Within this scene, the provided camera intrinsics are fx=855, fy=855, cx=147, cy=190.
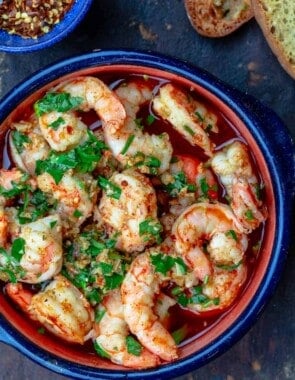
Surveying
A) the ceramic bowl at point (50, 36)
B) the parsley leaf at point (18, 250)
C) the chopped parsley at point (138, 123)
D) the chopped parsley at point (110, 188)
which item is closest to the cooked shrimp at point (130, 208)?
the chopped parsley at point (110, 188)

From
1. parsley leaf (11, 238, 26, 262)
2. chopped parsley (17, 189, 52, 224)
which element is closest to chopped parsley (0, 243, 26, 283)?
parsley leaf (11, 238, 26, 262)

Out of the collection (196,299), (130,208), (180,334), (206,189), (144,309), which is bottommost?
(180,334)

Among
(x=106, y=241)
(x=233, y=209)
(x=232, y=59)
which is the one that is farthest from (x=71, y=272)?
(x=232, y=59)

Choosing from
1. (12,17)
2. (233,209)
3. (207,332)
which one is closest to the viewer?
(233,209)

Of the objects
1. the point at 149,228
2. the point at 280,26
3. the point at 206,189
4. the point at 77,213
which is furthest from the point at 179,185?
the point at 280,26

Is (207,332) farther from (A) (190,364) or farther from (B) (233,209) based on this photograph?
(B) (233,209)

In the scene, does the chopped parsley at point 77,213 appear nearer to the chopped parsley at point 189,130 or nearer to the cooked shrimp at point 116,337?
the cooked shrimp at point 116,337

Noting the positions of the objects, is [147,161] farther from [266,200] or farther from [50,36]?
[50,36]
